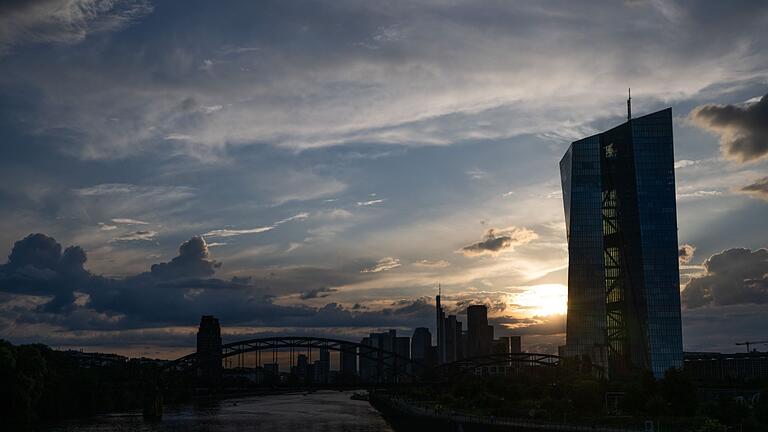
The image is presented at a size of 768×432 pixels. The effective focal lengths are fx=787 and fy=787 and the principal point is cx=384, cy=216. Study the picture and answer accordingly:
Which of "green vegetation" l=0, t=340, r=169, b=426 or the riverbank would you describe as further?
"green vegetation" l=0, t=340, r=169, b=426

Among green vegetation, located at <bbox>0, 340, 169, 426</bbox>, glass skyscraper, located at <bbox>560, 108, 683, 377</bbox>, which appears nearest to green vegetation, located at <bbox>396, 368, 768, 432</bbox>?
glass skyscraper, located at <bbox>560, 108, 683, 377</bbox>

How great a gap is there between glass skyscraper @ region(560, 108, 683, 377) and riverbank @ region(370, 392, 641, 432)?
51925mm

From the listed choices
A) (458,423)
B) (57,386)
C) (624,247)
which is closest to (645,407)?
(458,423)

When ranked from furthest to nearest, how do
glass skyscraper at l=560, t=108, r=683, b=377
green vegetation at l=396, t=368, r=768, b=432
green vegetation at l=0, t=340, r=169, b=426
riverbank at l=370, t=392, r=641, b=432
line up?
glass skyscraper at l=560, t=108, r=683, b=377
green vegetation at l=0, t=340, r=169, b=426
riverbank at l=370, t=392, r=641, b=432
green vegetation at l=396, t=368, r=768, b=432

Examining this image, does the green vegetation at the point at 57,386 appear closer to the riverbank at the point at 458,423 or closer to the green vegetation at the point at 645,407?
the riverbank at the point at 458,423

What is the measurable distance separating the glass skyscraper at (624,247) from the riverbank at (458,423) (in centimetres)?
5192

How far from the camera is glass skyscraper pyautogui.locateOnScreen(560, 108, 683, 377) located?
168 meters

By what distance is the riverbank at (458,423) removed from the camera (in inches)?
3327

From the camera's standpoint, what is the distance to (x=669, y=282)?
16788 cm

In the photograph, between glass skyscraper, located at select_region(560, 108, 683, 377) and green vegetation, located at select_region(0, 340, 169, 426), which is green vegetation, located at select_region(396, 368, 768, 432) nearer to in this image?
glass skyscraper, located at select_region(560, 108, 683, 377)

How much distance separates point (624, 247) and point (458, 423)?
8594 centimetres

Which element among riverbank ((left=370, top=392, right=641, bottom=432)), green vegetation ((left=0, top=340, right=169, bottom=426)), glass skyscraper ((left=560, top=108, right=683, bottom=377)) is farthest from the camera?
glass skyscraper ((left=560, top=108, right=683, bottom=377))

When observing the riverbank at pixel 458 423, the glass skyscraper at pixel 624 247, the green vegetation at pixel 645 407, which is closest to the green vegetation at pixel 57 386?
the riverbank at pixel 458 423

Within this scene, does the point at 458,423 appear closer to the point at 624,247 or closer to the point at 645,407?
the point at 645,407
